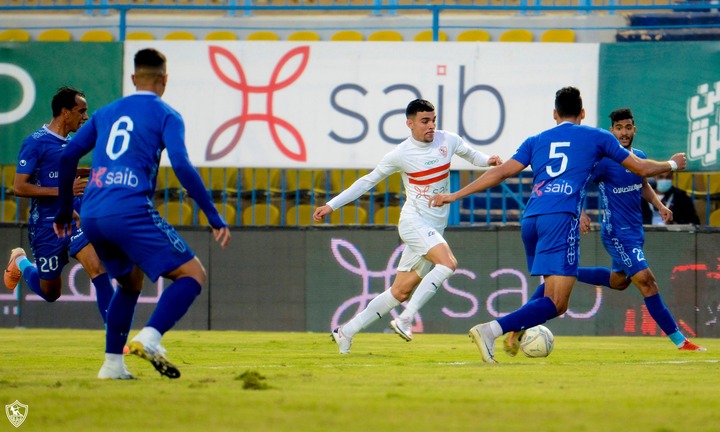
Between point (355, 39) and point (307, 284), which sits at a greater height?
point (355, 39)

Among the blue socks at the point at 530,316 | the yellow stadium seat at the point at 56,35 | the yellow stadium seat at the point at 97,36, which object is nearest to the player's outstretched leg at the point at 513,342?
the blue socks at the point at 530,316

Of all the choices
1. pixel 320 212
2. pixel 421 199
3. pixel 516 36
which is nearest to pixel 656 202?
pixel 421 199

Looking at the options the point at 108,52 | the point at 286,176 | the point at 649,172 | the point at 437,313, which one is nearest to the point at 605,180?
the point at 649,172

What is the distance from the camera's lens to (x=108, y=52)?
1592cm

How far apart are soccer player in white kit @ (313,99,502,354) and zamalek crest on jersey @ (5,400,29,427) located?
552 centimetres

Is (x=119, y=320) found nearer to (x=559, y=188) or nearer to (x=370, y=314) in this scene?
(x=559, y=188)

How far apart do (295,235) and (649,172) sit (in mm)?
7022

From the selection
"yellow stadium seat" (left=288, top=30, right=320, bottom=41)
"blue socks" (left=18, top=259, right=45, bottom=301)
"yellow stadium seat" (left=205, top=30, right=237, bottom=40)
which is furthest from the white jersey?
"yellow stadium seat" (left=205, top=30, right=237, bottom=40)

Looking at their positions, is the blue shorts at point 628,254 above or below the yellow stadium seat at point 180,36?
below

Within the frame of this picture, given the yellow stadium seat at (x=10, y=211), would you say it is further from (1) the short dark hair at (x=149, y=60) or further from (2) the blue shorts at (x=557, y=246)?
(1) the short dark hair at (x=149, y=60)

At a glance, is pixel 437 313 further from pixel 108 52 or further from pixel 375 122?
pixel 108 52

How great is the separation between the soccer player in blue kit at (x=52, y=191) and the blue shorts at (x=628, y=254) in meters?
4.58

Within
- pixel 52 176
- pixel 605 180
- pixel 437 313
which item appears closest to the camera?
pixel 52 176

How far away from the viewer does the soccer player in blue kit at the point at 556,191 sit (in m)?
8.90
